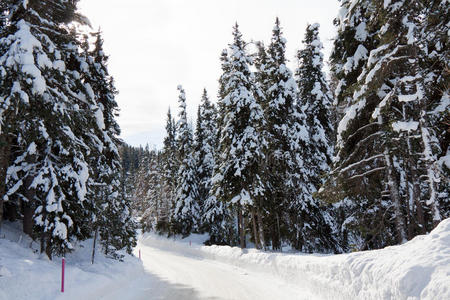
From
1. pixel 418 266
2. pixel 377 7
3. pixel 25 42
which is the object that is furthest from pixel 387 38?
pixel 25 42

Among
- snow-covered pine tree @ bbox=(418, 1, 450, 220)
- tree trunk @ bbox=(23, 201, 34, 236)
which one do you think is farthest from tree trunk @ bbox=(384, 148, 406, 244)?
tree trunk @ bbox=(23, 201, 34, 236)

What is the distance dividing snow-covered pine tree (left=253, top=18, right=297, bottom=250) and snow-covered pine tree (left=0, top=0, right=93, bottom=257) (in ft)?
42.8

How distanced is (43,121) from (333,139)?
26137mm

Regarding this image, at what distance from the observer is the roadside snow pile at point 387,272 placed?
17.3 feet

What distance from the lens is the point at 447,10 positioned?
8703 mm

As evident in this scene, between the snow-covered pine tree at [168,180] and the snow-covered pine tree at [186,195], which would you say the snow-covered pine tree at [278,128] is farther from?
the snow-covered pine tree at [168,180]

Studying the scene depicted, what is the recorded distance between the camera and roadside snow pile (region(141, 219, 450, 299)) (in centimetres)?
527

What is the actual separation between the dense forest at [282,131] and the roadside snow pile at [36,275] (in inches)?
24.4

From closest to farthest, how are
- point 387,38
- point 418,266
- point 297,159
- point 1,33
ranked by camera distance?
point 418,266
point 1,33
point 387,38
point 297,159

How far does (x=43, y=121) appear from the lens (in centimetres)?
1063

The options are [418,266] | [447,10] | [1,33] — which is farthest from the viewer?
[1,33]

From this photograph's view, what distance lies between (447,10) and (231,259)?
60.4 ft

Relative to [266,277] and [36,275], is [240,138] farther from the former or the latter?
[36,275]

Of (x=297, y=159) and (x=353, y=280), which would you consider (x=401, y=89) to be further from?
(x=297, y=159)
